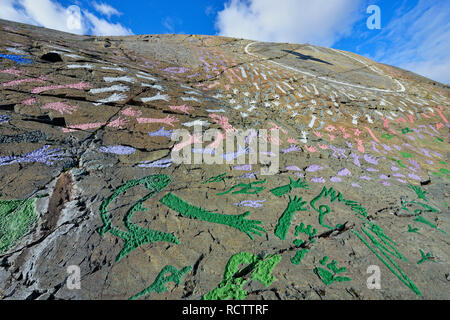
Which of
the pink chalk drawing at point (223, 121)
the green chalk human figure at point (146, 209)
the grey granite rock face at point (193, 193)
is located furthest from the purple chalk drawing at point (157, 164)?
the pink chalk drawing at point (223, 121)

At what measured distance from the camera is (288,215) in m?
1.80

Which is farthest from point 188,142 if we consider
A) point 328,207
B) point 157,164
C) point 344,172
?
point 344,172

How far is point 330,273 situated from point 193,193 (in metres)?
1.14

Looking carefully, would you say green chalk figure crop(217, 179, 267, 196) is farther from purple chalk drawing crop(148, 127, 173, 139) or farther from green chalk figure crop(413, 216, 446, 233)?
green chalk figure crop(413, 216, 446, 233)

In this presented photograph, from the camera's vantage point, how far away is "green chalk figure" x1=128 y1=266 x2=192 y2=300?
1.23 meters

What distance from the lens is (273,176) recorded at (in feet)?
7.23

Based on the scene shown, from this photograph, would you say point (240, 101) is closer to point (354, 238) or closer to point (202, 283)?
point (354, 238)

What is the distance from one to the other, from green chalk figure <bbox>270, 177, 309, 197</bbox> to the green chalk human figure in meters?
0.40

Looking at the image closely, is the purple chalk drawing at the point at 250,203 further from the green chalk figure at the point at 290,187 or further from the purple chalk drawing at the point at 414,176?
the purple chalk drawing at the point at 414,176

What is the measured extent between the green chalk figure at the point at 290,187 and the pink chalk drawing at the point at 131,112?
5.72 ft

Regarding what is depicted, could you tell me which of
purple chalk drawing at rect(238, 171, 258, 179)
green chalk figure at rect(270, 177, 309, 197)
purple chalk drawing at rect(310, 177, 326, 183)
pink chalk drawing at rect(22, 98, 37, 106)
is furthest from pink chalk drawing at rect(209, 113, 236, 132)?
pink chalk drawing at rect(22, 98, 37, 106)

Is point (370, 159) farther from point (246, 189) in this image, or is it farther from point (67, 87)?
point (67, 87)
